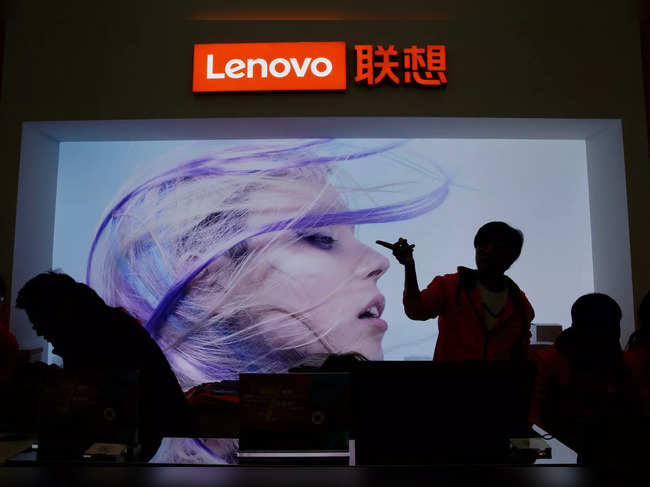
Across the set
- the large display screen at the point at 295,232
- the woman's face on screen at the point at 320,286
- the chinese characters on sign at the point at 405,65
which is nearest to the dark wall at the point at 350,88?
the chinese characters on sign at the point at 405,65

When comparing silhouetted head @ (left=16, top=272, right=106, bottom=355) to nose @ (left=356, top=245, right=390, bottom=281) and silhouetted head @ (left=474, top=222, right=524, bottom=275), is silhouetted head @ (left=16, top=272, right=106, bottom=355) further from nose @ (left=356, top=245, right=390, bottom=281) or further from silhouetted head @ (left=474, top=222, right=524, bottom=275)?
nose @ (left=356, top=245, right=390, bottom=281)

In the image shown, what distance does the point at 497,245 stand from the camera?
215 centimetres

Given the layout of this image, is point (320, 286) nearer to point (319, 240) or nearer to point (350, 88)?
point (319, 240)

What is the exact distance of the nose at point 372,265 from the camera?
391 centimetres

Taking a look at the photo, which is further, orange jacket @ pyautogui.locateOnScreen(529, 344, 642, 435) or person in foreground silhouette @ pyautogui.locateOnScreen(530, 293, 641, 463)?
orange jacket @ pyautogui.locateOnScreen(529, 344, 642, 435)

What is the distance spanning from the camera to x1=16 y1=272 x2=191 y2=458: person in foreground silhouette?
1.69 meters

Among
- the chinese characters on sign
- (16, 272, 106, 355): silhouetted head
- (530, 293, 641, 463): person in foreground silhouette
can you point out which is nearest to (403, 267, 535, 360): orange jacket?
(530, 293, 641, 463): person in foreground silhouette

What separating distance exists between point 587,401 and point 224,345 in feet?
8.71

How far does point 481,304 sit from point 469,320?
0.09 m

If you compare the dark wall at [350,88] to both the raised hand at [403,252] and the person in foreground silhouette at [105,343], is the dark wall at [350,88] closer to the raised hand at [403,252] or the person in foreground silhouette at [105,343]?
the raised hand at [403,252]

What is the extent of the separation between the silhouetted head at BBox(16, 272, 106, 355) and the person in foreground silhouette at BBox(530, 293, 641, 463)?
1.64 m

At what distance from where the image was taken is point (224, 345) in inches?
150

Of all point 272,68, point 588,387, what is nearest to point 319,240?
point 272,68

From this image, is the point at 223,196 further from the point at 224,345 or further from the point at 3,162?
the point at 3,162
